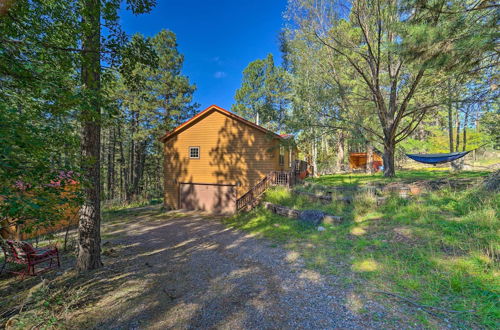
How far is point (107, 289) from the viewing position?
395 cm

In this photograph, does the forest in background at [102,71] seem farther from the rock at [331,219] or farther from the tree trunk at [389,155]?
the rock at [331,219]

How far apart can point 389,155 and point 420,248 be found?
7902 millimetres

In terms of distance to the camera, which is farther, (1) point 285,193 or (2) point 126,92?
(2) point 126,92

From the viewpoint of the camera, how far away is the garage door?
11.9 metres

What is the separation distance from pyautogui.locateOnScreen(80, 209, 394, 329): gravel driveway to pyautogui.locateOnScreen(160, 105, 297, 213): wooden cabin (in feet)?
18.3

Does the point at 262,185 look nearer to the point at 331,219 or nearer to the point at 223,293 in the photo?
the point at 331,219

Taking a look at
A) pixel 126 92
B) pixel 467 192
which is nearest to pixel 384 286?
pixel 467 192

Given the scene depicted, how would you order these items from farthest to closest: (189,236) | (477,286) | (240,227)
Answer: (240,227), (189,236), (477,286)

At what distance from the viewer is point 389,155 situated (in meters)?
10.7

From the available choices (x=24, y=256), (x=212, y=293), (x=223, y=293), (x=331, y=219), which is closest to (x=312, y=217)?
(x=331, y=219)

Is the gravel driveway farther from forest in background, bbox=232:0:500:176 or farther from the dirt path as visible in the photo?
forest in background, bbox=232:0:500:176

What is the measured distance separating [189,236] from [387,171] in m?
10.7

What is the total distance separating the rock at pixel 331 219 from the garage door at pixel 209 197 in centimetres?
588

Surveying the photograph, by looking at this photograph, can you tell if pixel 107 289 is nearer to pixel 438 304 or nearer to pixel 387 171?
pixel 438 304
